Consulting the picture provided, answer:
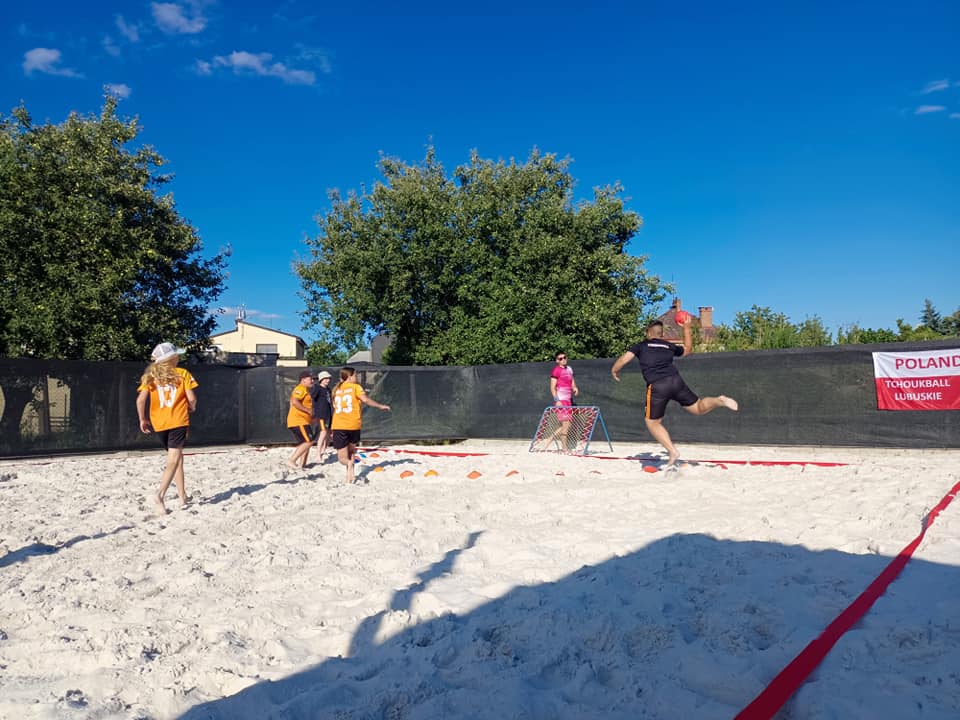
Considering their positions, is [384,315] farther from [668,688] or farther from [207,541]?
[668,688]

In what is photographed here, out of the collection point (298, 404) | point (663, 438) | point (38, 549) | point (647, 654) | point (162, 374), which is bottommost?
point (647, 654)

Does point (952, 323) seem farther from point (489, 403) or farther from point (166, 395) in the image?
point (166, 395)

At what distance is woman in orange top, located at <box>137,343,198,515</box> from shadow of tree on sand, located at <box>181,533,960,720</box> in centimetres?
391

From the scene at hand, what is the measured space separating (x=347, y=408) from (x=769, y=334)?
22099 mm

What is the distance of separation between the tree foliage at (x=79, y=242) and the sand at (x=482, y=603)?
10944mm

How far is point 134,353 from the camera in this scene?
17.8 m

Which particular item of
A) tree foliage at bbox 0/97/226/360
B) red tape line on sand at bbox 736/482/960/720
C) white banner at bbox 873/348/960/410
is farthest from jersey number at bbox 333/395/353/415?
tree foliage at bbox 0/97/226/360

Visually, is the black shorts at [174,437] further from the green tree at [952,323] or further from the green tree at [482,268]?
the green tree at [952,323]

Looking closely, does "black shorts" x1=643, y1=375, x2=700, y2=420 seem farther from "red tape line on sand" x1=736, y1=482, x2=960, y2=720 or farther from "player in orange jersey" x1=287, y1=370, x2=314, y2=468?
"player in orange jersey" x1=287, y1=370, x2=314, y2=468

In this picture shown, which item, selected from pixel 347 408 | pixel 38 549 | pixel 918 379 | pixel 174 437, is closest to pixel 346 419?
pixel 347 408

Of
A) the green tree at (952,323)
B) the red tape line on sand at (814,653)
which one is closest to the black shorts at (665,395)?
the red tape line on sand at (814,653)

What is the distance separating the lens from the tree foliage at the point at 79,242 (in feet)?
54.2

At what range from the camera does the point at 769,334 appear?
26484mm

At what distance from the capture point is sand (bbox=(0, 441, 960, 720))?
266cm
